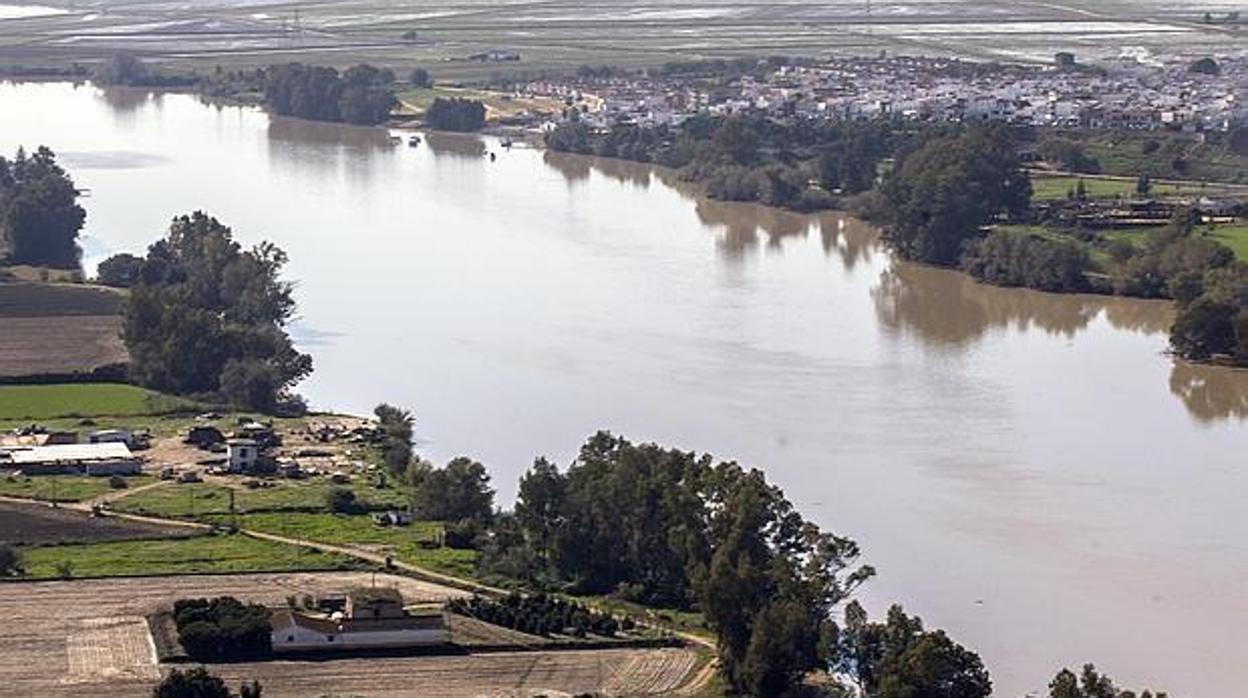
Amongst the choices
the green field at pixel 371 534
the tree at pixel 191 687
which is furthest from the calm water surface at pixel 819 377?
the tree at pixel 191 687

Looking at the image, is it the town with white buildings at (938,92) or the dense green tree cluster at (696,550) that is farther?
the town with white buildings at (938,92)

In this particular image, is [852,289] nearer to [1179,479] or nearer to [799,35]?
[1179,479]

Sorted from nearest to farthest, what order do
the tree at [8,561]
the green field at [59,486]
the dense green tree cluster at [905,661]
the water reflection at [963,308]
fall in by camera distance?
1. the dense green tree cluster at [905,661]
2. the tree at [8,561]
3. the green field at [59,486]
4. the water reflection at [963,308]

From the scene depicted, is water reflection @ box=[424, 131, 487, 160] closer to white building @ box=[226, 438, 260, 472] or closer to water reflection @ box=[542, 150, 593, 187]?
water reflection @ box=[542, 150, 593, 187]

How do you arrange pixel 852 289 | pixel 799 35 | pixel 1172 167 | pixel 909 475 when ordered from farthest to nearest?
pixel 799 35, pixel 1172 167, pixel 852 289, pixel 909 475

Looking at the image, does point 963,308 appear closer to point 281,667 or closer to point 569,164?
point 569,164

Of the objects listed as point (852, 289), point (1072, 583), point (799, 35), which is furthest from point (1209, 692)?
point (799, 35)

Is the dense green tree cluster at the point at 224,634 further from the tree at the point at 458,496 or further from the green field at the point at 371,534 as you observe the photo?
the tree at the point at 458,496
